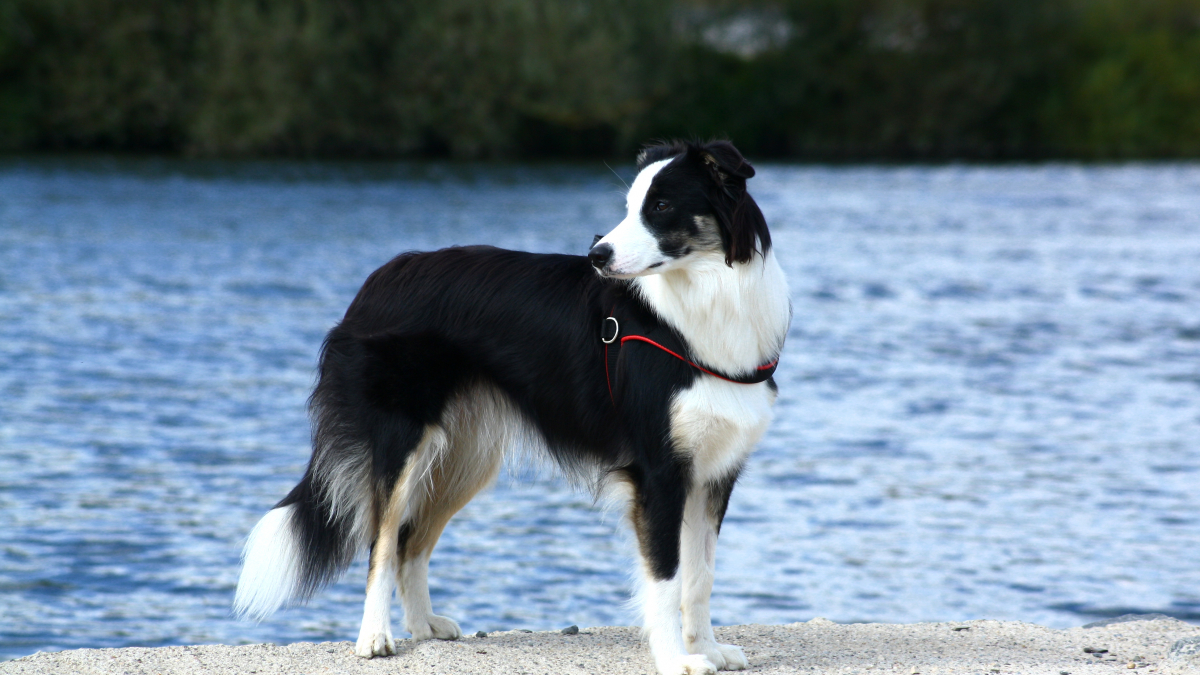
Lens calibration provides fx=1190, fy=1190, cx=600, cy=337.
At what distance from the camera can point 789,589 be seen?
A: 6367mm

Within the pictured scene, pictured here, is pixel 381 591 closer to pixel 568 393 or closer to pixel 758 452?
pixel 568 393

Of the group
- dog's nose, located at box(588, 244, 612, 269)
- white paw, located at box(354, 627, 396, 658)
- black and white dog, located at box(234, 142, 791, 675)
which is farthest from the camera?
white paw, located at box(354, 627, 396, 658)

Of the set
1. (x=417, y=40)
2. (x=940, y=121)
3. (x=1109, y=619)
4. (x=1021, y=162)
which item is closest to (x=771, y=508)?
(x=1109, y=619)

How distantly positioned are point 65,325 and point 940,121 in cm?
4951

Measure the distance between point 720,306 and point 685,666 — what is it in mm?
1347

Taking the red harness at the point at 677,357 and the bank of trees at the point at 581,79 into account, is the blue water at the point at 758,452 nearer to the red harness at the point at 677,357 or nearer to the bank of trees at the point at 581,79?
the red harness at the point at 677,357

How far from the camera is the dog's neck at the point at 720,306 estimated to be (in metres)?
4.34

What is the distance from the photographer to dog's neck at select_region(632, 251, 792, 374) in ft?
14.3

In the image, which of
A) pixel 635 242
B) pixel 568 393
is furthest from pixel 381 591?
pixel 635 242

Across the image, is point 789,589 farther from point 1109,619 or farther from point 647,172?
point 647,172

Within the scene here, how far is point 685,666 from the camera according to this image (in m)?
4.43

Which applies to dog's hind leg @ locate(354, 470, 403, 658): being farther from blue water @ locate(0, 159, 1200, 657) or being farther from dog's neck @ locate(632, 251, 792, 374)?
dog's neck @ locate(632, 251, 792, 374)

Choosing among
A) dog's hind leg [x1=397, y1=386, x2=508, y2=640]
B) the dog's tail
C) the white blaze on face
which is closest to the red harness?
the white blaze on face

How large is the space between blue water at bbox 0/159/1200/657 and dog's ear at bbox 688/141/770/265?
4.04 feet
